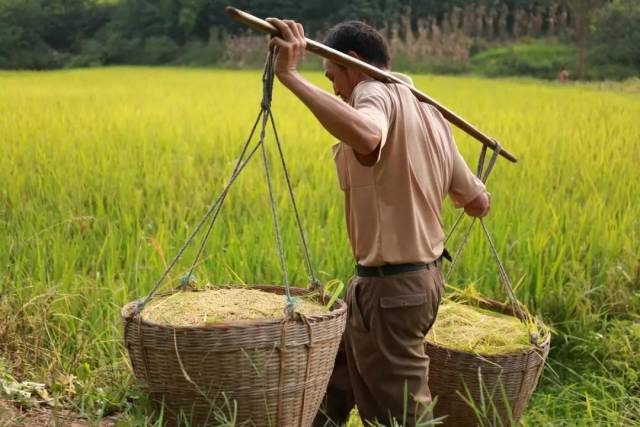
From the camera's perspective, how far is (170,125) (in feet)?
25.4

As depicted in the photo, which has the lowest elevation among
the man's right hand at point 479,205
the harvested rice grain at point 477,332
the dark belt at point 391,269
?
the harvested rice grain at point 477,332

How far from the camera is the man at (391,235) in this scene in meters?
2.14

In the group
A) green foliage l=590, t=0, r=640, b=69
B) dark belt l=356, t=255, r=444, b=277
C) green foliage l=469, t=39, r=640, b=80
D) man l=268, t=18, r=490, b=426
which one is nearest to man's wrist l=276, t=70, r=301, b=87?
man l=268, t=18, r=490, b=426

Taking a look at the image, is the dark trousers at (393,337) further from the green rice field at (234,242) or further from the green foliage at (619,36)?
the green foliage at (619,36)

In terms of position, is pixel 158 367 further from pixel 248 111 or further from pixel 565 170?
pixel 248 111

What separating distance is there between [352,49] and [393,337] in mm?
707

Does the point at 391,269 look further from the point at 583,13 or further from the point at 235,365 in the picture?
the point at 583,13

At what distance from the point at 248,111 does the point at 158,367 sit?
7.70 m

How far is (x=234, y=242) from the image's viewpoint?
144 inches

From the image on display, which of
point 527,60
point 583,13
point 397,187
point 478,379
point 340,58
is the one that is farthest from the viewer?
point 527,60

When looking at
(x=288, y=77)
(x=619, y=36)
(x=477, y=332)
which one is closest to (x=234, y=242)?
(x=477, y=332)

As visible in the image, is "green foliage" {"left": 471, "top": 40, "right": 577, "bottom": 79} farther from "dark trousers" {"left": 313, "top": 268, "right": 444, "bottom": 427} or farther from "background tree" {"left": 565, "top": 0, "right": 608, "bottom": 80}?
"dark trousers" {"left": 313, "top": 268, "right": 444, "bottom": 427}

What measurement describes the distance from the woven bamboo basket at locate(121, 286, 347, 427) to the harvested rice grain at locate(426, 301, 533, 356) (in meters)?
0.69

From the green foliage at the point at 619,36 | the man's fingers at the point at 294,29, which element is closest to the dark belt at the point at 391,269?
the man's fingers at the point at 294,29
